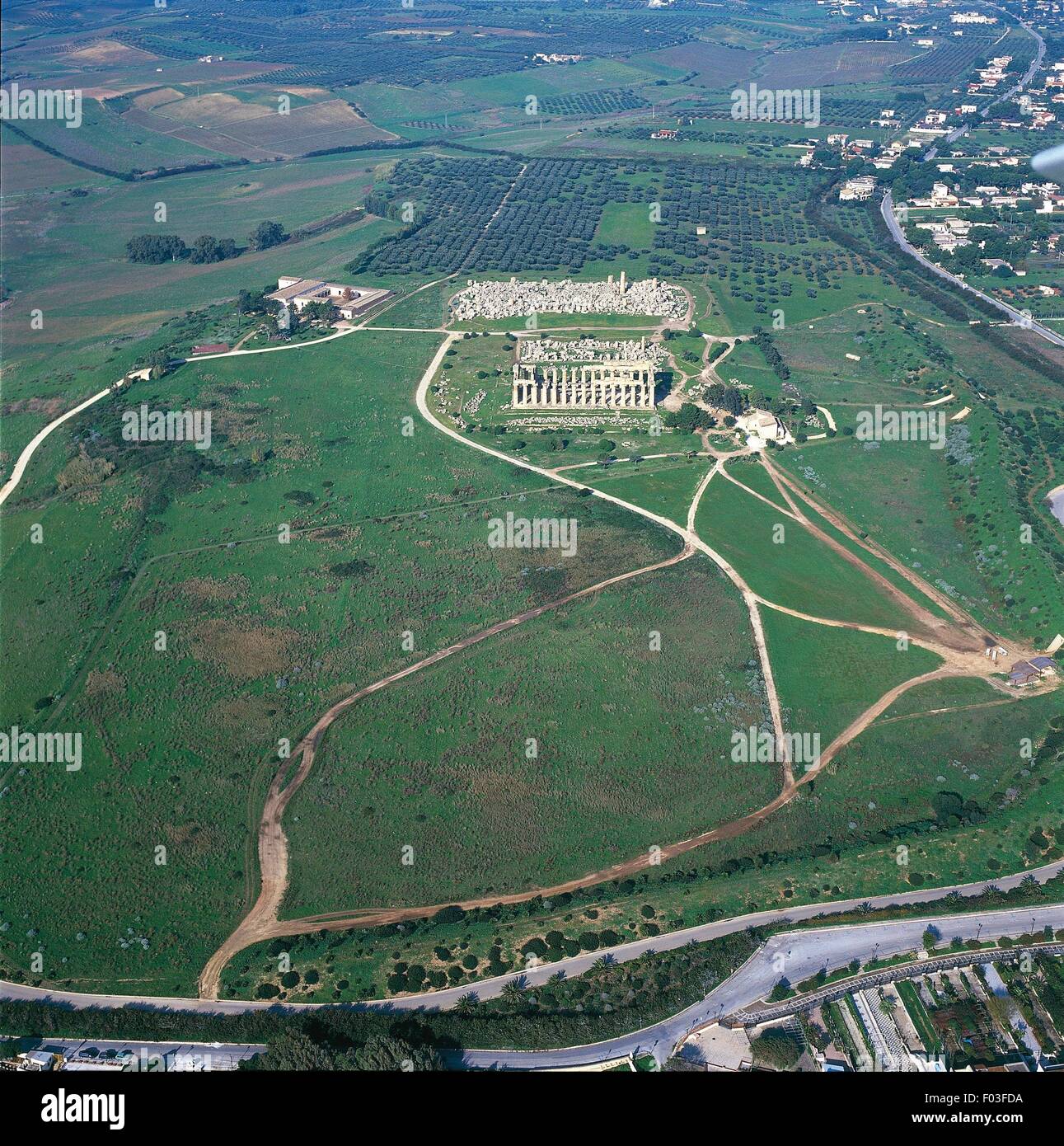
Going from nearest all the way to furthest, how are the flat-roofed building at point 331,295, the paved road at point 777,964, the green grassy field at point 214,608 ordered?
the paved road at point 777,964
the green grassy field at point 214,608
the flat-roofed building at point 331,295

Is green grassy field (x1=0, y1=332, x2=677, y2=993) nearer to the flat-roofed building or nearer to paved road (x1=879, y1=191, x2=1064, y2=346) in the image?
the flat-roofed building

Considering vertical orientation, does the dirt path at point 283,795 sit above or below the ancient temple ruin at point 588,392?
below

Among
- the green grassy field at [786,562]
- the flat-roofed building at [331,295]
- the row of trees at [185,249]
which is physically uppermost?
the row of trees at [185,249]

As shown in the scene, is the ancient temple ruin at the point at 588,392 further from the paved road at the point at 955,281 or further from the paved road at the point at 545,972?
the paved road at the point at 545,972

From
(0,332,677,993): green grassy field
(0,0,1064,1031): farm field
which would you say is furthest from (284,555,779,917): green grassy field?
(0,332,677,993): green grassy field

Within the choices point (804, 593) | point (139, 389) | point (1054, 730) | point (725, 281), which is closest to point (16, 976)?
point (804, 593)

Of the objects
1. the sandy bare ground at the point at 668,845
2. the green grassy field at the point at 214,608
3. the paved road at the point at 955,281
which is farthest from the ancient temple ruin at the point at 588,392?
the paved road at the point at 955,281

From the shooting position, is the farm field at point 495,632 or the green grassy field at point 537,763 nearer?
the farm field at point 495,632

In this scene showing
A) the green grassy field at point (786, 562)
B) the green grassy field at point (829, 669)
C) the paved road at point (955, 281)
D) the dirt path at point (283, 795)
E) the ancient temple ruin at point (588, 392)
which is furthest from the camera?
the paved road at point (955, 281)
